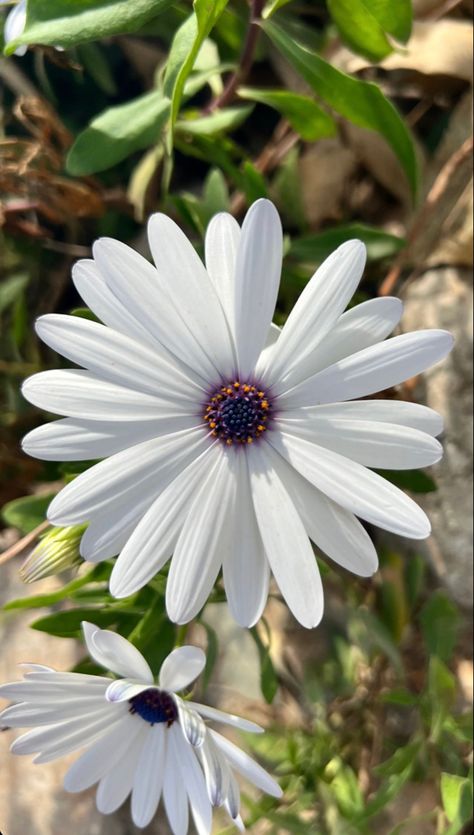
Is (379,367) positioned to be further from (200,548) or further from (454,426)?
Answer: (454,426)

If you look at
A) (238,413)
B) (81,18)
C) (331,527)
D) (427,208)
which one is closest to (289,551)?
(331,527)

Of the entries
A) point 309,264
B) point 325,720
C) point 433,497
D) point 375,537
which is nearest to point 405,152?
point 309,264


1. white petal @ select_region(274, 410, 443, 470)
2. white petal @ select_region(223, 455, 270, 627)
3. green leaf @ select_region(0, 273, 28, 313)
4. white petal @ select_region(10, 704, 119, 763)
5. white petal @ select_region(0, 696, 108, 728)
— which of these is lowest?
white petal @ select_region(10, 704, 119, 763)

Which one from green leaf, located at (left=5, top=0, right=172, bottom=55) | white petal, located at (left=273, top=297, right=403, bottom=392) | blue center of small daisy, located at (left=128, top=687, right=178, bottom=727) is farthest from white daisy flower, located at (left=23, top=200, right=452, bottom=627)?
green leaf, located at (left=5, top=0, right=172, bottom=55)

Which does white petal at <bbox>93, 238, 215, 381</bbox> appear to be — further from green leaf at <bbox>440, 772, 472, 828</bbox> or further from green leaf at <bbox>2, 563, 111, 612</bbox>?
green leaf at <bbox>440, 772, 472, 828</bbox>

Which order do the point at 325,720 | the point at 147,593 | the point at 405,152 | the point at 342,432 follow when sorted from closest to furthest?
1. the point at 342,432
2. the point at 147,593
3. the point at 405,152
4. the point at 325,720

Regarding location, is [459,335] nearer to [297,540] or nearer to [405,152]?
[405,152]
